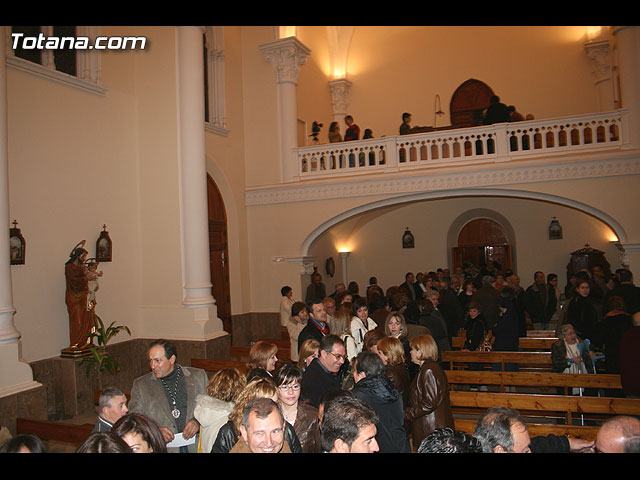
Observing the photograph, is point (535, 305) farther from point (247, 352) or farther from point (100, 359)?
point (100, 359)

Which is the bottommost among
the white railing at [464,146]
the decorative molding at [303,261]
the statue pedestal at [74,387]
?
the statue pedestal at [74,387]

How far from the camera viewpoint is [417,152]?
38.1ft

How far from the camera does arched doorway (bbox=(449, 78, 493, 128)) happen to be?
50.7 ft

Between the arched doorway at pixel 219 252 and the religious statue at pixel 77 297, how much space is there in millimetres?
4149

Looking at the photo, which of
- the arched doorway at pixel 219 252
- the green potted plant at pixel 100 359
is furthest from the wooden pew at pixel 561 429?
the arched doorway at pixel 219 252

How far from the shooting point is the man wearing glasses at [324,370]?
404cm

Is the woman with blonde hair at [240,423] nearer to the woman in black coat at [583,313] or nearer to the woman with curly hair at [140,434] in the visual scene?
the woman with curly hair at [140,434]

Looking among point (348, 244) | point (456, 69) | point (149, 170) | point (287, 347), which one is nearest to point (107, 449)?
point (287, 347)

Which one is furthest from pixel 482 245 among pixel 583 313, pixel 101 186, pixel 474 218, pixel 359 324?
pixel 101 186

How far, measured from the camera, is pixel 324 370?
4125 millimetres

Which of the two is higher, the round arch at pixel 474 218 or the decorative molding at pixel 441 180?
the decorative molding at pixel 441 180

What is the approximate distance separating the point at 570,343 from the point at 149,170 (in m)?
7.37

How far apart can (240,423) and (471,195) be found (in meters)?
9.62
